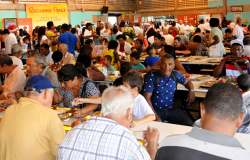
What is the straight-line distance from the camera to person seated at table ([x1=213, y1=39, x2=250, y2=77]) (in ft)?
14.2

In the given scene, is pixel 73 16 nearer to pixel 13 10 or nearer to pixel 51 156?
pixel 13 10

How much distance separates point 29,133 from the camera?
1936 mm

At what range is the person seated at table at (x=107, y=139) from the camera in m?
1.48

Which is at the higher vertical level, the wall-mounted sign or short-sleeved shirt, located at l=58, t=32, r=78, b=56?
the wall-mounted sign

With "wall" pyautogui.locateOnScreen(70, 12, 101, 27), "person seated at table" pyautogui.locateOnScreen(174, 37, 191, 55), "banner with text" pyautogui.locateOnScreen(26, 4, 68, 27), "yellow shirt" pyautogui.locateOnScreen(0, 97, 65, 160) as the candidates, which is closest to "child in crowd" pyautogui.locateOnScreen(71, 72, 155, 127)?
"yellow shirt" pyautogui.locateOnScreen(0, 97, 65, 160)

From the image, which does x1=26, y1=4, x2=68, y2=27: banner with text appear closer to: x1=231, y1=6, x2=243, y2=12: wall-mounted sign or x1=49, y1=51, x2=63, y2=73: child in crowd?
x1=231, y1=6, x2=243, y2=12: wall-mounted sign

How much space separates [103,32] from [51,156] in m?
9.10

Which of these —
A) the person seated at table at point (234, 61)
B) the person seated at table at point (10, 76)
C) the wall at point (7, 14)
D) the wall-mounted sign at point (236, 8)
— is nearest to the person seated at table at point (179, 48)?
the person seated at table at point (234, 61)

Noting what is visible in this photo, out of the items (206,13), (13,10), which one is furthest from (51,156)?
(206,13)

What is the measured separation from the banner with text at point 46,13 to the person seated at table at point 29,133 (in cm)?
1335

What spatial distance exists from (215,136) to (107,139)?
565 mm

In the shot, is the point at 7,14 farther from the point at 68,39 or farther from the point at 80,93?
the point at 80,93

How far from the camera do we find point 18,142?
193 centimetres

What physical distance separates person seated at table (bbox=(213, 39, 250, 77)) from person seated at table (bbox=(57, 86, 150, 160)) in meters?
3.23
